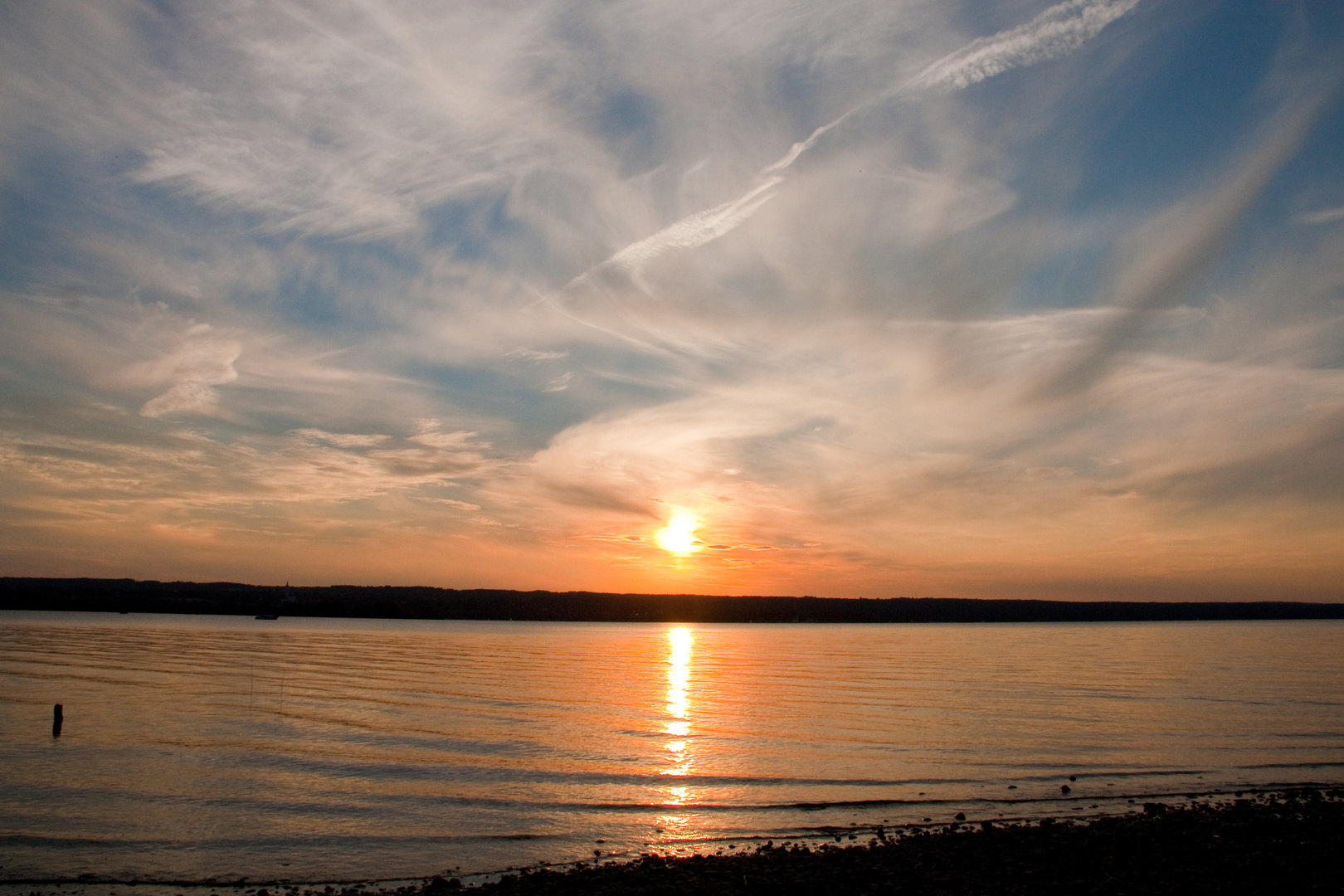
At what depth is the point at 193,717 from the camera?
121 feet

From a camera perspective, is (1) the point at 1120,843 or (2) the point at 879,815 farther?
(2) the point at 879,815

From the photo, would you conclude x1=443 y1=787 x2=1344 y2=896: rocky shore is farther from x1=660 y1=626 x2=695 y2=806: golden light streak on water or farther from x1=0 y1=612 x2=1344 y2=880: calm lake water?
x1=660 y1=626 x2=695 y2=806: golden light streak on water

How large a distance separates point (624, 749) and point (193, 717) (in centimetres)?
1972

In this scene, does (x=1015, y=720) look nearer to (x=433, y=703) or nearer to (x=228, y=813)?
(x=433, y=703)

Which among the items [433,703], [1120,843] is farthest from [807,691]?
[1120,843]

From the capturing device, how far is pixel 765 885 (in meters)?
15.2

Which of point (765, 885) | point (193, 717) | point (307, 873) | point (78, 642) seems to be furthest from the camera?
point (78, 642)

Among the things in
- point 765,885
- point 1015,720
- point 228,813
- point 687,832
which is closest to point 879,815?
point 687,832

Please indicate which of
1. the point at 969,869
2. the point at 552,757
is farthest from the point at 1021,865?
the point at 552,757

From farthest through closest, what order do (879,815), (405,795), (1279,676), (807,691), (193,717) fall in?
(1279,676)
(807,691)
(193,717)
(405,795)
(879,815)

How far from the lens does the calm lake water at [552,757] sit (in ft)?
63.4

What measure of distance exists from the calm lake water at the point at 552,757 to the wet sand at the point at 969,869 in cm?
122

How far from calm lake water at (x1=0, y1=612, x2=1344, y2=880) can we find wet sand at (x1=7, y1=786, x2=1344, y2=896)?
4.00 ft

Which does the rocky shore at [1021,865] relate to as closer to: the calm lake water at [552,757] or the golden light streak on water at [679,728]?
the calm lake water at [552,757]
